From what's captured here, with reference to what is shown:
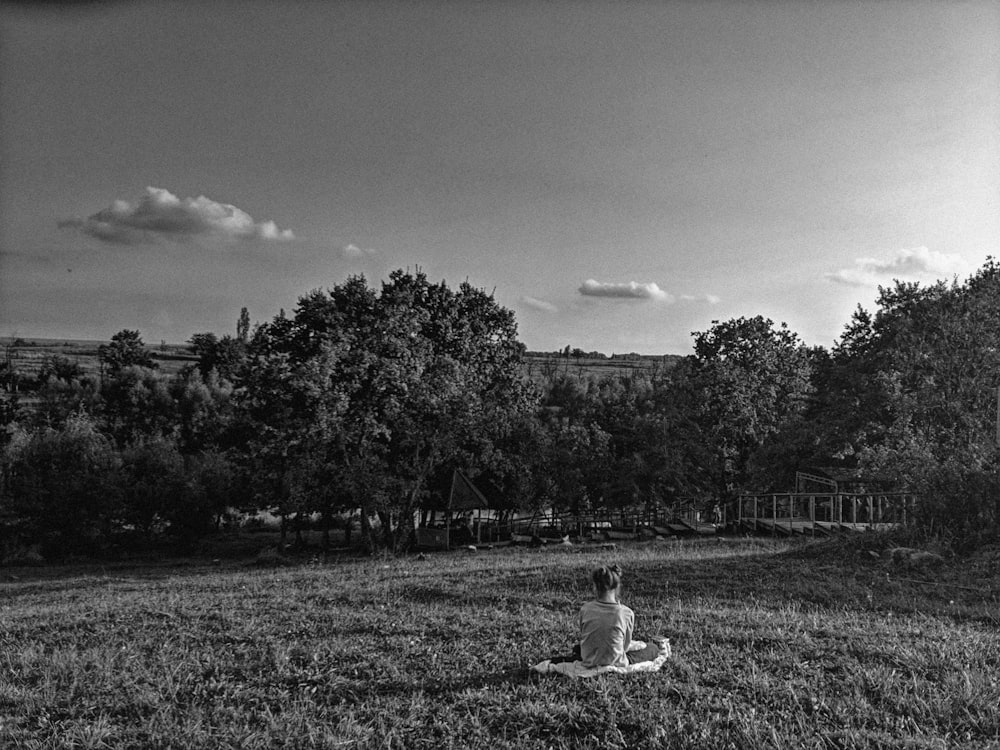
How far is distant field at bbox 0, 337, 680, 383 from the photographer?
74581 millimetres

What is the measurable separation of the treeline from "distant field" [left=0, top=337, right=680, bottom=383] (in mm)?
28067

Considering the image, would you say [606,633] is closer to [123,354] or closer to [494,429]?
[494,429]

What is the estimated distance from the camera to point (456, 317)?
29.9 metres

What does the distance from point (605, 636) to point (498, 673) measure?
1.10m

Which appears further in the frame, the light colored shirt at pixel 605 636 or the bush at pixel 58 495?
the bush at pixel 58 495

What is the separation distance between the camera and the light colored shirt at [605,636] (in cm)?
685

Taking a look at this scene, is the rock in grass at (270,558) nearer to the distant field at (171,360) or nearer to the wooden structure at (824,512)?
the wooden structure at (824,512)

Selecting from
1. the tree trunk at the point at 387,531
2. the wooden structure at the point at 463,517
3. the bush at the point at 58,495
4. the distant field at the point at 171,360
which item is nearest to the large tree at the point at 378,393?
the tree trunk at the point at 387,531

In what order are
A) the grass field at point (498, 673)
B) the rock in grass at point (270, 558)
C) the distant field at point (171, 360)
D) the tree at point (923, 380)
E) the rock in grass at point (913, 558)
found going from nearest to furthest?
the grass field at point (498, 673) → the rock in grass at point (913, 558) → the tree at point (923, 380) → the rock in grass at point (270, 558) → the distant field at point (171, 360)

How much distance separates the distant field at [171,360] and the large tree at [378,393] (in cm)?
3516

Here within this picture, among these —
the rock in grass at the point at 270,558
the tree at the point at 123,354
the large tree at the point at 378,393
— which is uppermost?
the tree at the point at 123,354

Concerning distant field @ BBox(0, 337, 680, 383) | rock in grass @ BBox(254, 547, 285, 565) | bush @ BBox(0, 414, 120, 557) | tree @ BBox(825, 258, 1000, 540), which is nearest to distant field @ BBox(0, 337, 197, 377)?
distant field @ BBox(0, 337, 680, 383)

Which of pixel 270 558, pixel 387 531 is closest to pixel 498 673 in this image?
pixel 387 531

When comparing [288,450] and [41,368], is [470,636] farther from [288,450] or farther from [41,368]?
[41,368]
